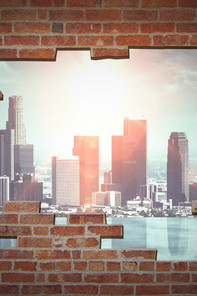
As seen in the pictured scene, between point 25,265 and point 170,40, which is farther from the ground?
point 170,40

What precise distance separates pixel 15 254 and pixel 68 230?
0.35 meters

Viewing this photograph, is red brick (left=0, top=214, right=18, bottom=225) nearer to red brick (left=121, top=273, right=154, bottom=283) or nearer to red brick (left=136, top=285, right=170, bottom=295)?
red brick (left=121, top=273, right=154, bottom=283)

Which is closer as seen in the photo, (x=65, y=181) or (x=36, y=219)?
(x=36, y=219)

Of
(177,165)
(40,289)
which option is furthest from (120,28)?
(177,165)

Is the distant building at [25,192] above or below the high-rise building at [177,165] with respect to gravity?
below

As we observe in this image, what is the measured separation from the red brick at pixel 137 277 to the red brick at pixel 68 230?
37 cm

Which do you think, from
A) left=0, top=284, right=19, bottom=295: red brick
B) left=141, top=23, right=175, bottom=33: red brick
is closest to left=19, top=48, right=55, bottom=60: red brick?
left=141, top=23, right=175, bottom=33: red brick

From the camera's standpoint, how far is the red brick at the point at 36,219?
90.3 inches

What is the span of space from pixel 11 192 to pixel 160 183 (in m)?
16.9

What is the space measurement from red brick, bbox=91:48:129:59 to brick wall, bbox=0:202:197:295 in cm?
98

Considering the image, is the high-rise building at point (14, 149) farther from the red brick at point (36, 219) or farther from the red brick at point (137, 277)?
the red brick at point (137, 277)

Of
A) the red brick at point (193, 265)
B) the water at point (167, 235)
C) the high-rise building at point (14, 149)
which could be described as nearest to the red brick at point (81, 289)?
the red brick at point (193, 265)

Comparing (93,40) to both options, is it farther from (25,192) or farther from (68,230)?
(25,192)

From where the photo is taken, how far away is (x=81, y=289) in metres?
2.26
